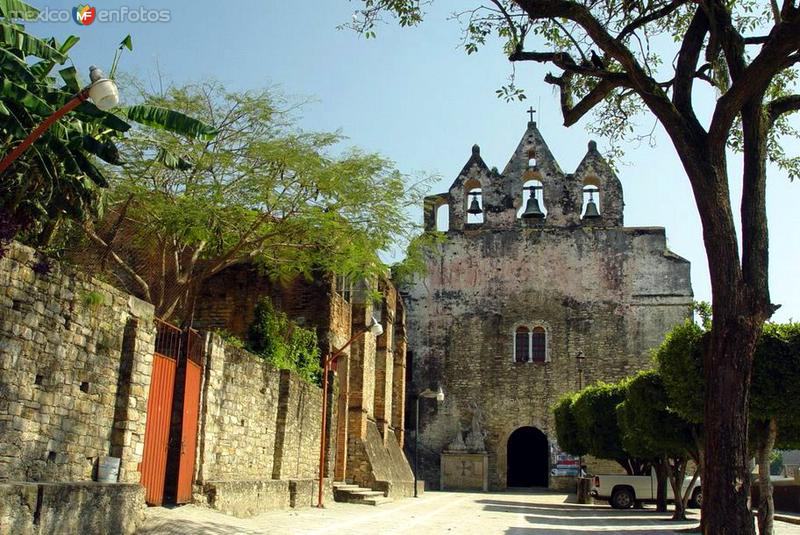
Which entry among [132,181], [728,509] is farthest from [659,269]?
[728,509]

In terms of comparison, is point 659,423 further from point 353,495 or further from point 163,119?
point 163,119

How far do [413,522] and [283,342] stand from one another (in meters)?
6.42

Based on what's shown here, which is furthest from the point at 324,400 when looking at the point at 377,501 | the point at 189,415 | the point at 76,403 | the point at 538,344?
the point at 538,344

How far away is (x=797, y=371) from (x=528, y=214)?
1033 inches

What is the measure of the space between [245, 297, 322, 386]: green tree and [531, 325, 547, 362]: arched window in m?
19.2

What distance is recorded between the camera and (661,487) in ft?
81.4

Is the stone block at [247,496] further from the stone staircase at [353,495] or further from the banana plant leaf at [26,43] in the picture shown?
the banana plant leaf at [26,43]

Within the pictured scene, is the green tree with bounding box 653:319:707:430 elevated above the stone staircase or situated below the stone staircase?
above

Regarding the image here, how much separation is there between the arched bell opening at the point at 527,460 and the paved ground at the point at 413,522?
18.2 meters

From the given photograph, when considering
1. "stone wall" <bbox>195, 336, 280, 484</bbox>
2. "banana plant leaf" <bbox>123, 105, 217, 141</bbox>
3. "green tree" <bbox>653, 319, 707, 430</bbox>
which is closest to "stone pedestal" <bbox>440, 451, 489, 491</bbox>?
"stone wall" <bbox>195, 336, 280, 484</bbox>

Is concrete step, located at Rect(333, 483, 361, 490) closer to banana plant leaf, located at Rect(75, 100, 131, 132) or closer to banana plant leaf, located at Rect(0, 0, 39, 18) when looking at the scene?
banana plant leaf, located at Rect(75, 100, 131, 132)

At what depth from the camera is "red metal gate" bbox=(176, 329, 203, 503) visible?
13.6m

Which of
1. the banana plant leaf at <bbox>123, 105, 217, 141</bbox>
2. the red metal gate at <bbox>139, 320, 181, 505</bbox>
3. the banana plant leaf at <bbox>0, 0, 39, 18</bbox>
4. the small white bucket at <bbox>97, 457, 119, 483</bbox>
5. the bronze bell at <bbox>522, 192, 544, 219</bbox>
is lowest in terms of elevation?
the small white bucket at <bbox>97, 457, 119, 483</bbox>

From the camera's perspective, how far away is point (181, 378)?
13.7 meters
